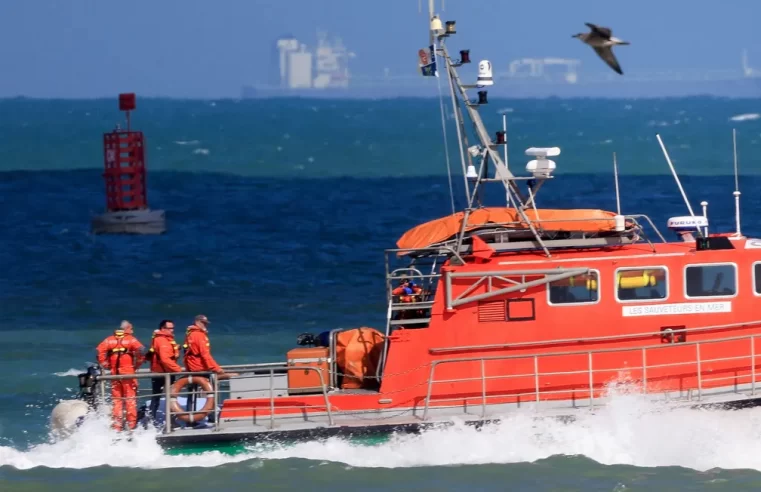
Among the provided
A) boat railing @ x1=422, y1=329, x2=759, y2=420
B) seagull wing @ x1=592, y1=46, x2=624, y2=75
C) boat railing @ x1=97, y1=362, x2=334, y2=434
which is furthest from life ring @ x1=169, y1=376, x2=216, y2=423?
seagull wing @ x1=592, y1=46, x2=624, y2=75

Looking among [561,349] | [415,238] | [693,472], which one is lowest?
[693,472]

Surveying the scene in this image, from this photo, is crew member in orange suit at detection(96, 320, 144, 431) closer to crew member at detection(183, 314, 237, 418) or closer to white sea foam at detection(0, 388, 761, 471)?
white sea foam at detection(0, 388, 761, 471)

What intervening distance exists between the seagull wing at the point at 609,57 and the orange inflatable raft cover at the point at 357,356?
393cm

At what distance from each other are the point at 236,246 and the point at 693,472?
950 inches

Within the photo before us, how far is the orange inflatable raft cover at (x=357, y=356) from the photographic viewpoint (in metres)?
13.9

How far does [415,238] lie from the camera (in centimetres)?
1378

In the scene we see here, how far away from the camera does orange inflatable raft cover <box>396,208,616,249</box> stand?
44.6 feet

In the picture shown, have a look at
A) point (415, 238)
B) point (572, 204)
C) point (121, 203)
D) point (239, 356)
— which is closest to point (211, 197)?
point (121, 203)

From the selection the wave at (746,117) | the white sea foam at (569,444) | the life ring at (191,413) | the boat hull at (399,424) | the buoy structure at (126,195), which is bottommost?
the white sea foam at (569,444)

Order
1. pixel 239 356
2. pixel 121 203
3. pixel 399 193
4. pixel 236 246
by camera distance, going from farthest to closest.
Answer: pixel 399 193
pixel 121 203
pixel 236 246
pixel 239 356

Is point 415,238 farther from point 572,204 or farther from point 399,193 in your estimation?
point 399,193

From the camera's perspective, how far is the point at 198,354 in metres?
13.5

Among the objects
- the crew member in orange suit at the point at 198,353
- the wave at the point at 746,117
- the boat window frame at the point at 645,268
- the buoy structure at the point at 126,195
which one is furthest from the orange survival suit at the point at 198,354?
the wave at the point at 746,117

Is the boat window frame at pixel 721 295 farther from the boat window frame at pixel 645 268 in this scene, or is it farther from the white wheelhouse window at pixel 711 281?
the boat window frame at pixel 645 268
